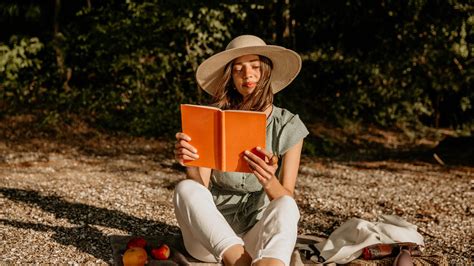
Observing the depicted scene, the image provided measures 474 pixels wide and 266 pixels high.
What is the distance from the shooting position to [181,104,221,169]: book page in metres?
3.00

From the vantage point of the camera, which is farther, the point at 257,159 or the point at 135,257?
the point at 135,257

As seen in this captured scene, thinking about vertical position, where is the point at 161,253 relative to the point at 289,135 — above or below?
below

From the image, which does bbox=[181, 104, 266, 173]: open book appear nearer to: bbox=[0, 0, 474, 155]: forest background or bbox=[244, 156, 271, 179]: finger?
bbox=[244, 156, 271, 179]: finger

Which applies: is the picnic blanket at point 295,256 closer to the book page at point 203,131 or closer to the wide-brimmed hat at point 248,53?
the book page at point 203,131

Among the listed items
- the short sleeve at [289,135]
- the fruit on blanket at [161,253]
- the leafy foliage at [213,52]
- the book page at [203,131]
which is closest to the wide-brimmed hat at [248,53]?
the short sleeve at [289,135]

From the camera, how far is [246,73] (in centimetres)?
335

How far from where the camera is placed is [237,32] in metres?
8.59

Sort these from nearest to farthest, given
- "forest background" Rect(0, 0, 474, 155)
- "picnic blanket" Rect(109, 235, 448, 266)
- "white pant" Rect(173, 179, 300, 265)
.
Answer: "white pant" Rect(173, 179, 300, 265) < "picnic blanket" Rect(109, 235, 448, 266) < "forest background" Rect(0, 0, 474, 155)

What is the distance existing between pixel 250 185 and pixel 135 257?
0.72m

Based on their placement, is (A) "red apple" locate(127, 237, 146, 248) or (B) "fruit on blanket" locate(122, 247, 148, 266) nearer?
(B) "fruit on blanket" locate(122, 247, 148, 266)

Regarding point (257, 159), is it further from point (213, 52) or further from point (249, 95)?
point (213, 52)

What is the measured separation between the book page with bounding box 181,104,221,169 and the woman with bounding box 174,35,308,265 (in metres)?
0.04

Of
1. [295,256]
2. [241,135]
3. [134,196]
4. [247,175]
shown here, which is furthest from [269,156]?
[134,196]

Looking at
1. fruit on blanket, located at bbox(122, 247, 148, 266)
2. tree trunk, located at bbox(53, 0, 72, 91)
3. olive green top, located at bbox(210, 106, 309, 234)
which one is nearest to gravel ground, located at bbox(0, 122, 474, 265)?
fruit on blanket, located at bbox(122, 247, 148, 266)
